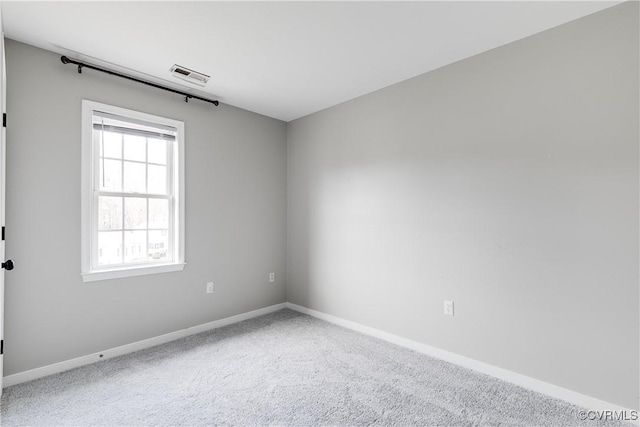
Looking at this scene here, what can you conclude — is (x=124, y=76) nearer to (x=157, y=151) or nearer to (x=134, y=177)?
(x=157, y=151)

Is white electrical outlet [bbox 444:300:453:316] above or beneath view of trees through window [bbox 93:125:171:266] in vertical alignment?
beneath

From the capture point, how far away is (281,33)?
224 cm

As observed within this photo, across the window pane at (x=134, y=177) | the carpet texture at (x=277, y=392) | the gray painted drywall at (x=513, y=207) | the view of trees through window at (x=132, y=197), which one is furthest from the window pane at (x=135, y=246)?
the gray painted drywall at (x=513, y=207)

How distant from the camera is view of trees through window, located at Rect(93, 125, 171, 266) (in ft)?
9.18

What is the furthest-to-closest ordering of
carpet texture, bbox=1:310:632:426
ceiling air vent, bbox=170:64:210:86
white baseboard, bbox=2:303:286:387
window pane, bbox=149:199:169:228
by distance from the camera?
→ window pane, bbox=149:199:169:228, ceiling air vent, bbox=170:64:210:86, white baseboard, bbox=2:303:286:387, carpet texture, bbox=1:310:632:426

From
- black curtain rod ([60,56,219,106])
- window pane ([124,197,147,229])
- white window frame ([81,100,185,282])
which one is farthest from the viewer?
window pane ([124,197,147,229])

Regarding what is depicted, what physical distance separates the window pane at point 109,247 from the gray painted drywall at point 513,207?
7.28 feet

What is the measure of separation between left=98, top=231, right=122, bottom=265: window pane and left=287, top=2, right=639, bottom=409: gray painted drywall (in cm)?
222

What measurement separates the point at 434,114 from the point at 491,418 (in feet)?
7.58

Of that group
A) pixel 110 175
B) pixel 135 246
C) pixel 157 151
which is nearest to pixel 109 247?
pixel 135 246

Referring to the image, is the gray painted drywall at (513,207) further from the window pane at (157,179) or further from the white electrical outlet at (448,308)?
the window pane at (157,179)

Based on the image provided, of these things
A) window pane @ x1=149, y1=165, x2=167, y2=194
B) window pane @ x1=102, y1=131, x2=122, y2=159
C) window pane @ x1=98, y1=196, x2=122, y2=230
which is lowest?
window pane @ x1=98, y1=196, x2=122, y2=230

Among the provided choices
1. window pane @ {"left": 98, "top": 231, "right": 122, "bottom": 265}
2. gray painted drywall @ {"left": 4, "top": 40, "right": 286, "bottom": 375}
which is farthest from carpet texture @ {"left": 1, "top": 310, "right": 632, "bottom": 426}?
window pane @ {"left": 98, "top": 231, "right": 122, "bottom": 265}

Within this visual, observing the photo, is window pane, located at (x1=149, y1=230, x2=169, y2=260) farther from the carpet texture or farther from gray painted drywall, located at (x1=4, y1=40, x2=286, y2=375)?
the carpet texture
